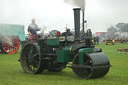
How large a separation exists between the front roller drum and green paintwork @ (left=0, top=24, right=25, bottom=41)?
1034 centimetres

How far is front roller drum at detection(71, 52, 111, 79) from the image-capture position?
7293mm

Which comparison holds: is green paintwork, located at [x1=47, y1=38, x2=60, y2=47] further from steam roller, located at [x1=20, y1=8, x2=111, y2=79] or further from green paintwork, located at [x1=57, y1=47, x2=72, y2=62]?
green paintwork, located at [x1=57, y1=47, x2=72, y2=62]

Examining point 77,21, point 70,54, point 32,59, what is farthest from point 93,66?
point 32,59

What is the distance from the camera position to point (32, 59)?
355 inches

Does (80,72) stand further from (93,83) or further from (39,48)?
(39,48)

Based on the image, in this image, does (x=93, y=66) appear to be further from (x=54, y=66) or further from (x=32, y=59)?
(x=32, y=59)

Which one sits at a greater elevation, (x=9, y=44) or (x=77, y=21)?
(x=77, y=21)

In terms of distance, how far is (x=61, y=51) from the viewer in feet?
26.9

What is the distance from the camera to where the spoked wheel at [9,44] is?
738 inches

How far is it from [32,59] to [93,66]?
255 centimetres

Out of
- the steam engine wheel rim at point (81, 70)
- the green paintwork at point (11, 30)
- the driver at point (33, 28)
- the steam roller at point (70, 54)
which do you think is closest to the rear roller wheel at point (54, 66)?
the steam roller at point (70, 54)

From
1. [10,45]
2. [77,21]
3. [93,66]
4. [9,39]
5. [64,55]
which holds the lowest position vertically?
[93,66]

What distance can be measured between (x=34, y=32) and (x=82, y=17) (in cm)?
272

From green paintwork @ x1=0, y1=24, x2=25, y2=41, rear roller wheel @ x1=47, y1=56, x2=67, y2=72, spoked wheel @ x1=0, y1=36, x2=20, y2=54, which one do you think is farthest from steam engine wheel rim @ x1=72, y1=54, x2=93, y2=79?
spoked wheel @ x1=0, y1=36, x2=20, y2=54
